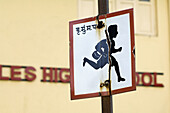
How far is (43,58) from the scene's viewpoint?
45.2 feet

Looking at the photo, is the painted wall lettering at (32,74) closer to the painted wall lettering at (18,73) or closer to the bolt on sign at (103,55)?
the painted wall lettering at (18,73)

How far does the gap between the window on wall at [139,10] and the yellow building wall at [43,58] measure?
0.90 feet

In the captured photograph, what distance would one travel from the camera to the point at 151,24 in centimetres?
1510

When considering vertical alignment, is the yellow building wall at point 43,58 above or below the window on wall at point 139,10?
below

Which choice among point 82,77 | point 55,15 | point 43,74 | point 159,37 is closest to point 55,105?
point 43,74

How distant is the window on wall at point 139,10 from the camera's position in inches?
571

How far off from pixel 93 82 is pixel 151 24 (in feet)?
27.8

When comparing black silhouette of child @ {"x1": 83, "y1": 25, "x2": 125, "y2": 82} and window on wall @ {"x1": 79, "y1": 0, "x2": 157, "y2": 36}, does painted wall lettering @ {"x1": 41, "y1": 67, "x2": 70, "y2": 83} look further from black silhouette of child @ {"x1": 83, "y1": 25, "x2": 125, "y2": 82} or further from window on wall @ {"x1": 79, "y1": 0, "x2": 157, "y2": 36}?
black silhouette of child @ {"x1": 83, "y1": 25, "x2": 125, "y2": 82}

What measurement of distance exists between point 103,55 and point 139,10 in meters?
8.30

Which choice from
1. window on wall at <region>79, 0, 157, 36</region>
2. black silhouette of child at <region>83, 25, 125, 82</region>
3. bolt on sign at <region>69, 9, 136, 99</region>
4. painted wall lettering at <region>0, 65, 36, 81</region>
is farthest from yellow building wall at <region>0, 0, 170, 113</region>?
black silhouette of child at <region>83, 25, 125, 82</region>

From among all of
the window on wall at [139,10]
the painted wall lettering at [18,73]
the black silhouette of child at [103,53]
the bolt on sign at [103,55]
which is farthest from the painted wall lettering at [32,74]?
the black silhouette of child at [103,53]

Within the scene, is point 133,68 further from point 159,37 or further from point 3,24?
point 159,37

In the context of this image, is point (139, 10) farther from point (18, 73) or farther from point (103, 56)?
point (103, 56)

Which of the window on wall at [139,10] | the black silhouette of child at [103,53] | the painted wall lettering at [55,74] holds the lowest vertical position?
the painted wall lettering at [55,74]
